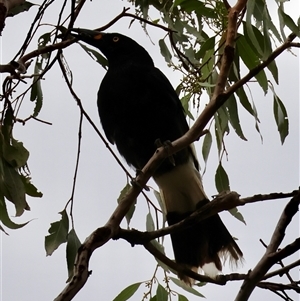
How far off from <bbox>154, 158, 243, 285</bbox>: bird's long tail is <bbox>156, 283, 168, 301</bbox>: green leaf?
78 millimetres

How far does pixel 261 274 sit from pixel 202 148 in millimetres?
865

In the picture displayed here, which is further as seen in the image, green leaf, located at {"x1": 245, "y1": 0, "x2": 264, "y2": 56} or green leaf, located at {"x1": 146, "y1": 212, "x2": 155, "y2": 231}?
green leaf, located at {"x1": 146, "y1": 212, "x2": 155, "y2": 231}

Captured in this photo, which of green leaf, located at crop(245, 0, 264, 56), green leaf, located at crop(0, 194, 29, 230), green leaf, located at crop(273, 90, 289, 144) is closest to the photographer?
green leaf, located at crop(245, 0, 264, 56)

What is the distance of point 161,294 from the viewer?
6.27 feet

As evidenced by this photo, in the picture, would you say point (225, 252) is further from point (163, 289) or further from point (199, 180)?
point (199, 180)

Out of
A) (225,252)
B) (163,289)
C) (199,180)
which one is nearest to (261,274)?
(163,289)

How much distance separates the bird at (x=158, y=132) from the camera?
88.4 inches

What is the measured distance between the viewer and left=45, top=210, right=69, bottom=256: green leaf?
1.76 metres

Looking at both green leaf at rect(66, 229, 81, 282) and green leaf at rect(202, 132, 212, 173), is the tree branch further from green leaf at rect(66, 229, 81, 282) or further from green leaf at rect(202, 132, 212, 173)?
green leaf at rect(202, 132, 212, 173)

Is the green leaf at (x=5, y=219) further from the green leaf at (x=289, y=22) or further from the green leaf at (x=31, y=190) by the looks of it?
the green leaf at (x=289, y=22)

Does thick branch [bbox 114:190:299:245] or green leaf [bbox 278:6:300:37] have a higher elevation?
green leaf [bbox 278:6:300:37]

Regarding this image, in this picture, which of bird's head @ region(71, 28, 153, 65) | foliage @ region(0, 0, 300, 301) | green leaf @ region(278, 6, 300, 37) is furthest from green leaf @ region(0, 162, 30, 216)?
bird's head @ region(71, 28, 153, 65)

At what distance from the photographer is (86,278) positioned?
1201mm

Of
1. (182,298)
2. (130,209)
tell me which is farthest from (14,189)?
(182,298)
